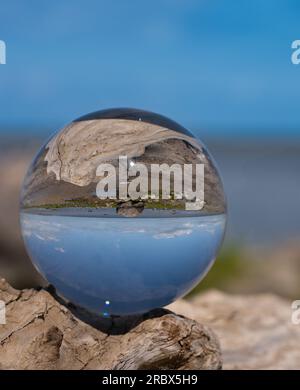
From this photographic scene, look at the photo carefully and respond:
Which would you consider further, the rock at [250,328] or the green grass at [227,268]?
the green grass at [227,268]

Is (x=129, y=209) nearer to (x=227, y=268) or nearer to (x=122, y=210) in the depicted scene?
(x=122, y=210)

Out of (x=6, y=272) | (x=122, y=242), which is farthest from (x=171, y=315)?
(x=6, y=272)

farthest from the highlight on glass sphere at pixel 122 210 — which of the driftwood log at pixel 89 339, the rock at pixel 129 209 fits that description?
the driftwood log at pixel 89 339

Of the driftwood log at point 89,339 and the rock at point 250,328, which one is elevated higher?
the driftwood log at point 89,339

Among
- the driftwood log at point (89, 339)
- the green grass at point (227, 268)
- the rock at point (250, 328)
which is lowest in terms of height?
the green grass at point (227, 268)

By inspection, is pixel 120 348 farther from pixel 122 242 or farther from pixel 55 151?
pixel 55 151

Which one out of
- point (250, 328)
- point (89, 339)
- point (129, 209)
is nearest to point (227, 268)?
point (250, 328)

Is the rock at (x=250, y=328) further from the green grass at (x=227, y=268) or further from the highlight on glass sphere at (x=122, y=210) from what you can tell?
the green grass at (x=227, y=268)
